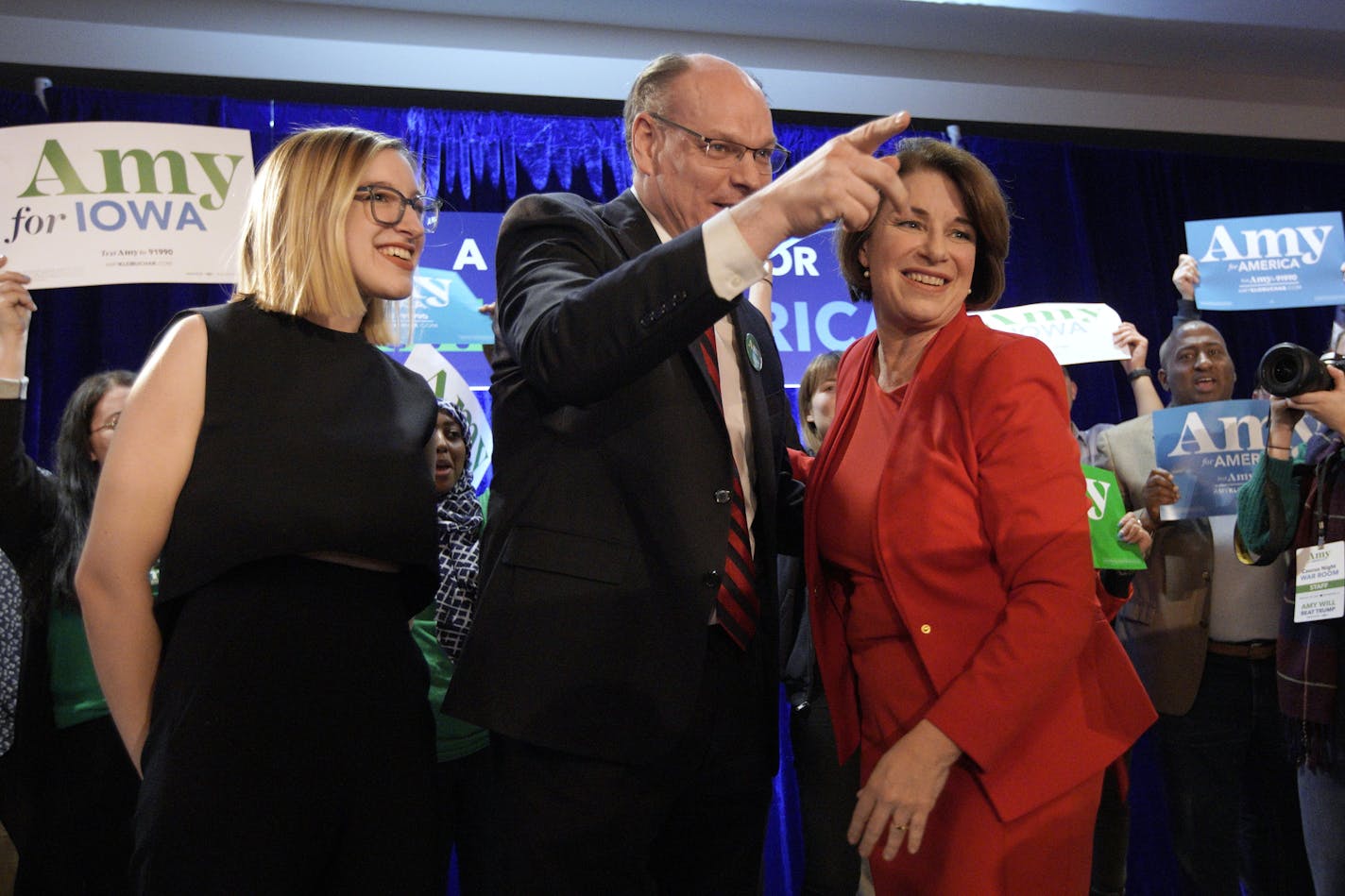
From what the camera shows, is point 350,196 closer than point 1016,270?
Yes

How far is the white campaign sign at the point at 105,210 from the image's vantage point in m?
3.38

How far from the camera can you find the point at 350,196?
1.59 m

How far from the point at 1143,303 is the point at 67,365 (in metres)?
4.75

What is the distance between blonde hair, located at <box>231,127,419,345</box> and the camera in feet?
5.05

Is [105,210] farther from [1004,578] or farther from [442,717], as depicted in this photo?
[1004,578]

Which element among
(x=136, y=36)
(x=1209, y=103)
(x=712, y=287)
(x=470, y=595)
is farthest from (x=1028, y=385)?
(x=1209, y=103)

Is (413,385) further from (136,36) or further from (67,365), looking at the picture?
(136,36)

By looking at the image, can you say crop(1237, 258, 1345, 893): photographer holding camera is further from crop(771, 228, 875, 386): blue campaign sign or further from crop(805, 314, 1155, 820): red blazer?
crop(771, 228, 875, 386): blue campaign sign

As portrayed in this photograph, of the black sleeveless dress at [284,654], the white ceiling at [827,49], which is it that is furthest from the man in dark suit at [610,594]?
the white ceiling at [827,49]

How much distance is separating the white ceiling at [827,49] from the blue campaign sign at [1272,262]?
50.4 inches

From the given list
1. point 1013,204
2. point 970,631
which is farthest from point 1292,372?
point 1013,204

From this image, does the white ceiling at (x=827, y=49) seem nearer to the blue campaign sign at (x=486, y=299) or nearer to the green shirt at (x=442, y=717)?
the blue campaign sign at (x=486, y=299)

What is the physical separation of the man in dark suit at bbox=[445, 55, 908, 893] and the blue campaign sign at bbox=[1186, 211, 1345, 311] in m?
3.43

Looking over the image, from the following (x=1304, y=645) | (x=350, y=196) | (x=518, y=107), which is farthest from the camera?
(x=518, y=107)
